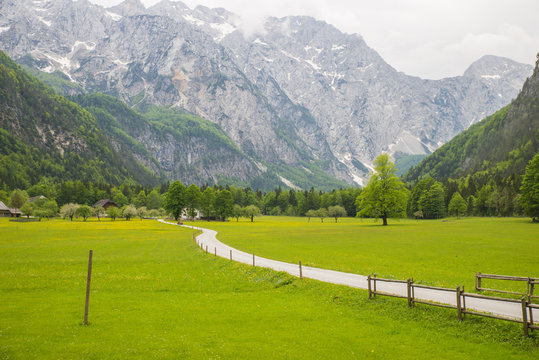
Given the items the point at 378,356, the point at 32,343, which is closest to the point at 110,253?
the point at 32,343

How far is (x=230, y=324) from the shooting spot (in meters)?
18.1

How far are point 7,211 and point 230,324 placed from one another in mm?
181026

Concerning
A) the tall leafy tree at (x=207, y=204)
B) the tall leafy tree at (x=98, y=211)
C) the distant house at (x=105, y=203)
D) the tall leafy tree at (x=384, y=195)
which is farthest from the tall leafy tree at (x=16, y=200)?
the tall leafy tree at (x=384, y=195)

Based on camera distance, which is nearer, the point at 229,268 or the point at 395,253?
the point at 229,268

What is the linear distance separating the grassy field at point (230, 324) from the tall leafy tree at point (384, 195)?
267ft

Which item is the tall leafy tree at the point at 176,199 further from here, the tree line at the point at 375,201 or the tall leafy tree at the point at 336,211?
the tall leafy tree at the point at 336,211

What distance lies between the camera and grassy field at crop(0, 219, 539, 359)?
1410 cm

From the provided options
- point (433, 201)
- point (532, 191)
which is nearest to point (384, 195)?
point (532, 191)

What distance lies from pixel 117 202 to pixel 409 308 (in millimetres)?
198113

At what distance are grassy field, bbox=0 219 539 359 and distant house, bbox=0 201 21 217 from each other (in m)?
156

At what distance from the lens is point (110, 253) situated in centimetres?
5000

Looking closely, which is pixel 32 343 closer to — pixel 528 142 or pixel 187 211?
pixel 187 211

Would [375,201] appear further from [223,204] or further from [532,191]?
[223,204]

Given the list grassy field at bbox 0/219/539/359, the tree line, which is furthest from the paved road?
the tree line
